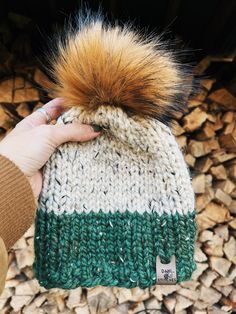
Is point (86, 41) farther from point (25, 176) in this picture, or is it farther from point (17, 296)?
point (17, 296)

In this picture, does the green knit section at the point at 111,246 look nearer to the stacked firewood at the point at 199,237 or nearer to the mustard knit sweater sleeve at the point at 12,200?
the mustard knit sweater sleeve at the point at 12,200

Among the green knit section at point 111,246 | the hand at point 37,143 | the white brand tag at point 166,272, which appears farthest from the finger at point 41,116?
the white brand tag at point 166,272

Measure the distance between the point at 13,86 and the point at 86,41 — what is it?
0.67 meters

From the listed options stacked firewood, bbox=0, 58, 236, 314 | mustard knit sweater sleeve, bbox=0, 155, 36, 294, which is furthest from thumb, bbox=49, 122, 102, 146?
stacked firewood, bbox=0, 58, 236, 314

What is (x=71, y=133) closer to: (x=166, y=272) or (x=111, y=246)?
(x=111, y=246)

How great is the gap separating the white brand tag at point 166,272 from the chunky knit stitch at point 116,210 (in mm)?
11

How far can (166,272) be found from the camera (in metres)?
0.83

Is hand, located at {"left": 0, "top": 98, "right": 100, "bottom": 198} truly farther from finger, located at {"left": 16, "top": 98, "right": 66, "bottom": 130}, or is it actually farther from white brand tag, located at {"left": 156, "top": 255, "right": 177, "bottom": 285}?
white brand tag, located at {"left": 156, "top": 255, "right": 177, "bottom": 285}

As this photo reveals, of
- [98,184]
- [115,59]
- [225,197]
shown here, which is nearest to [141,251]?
[98,184]

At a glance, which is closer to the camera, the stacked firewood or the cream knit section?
the cream knit section

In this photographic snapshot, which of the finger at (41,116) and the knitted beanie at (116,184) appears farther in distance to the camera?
the finger at (41,116)

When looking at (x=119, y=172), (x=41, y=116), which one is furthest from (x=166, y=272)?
(x=41, y=116)

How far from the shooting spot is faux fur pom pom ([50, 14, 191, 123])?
2.62 feet

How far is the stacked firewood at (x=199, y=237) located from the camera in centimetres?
146
